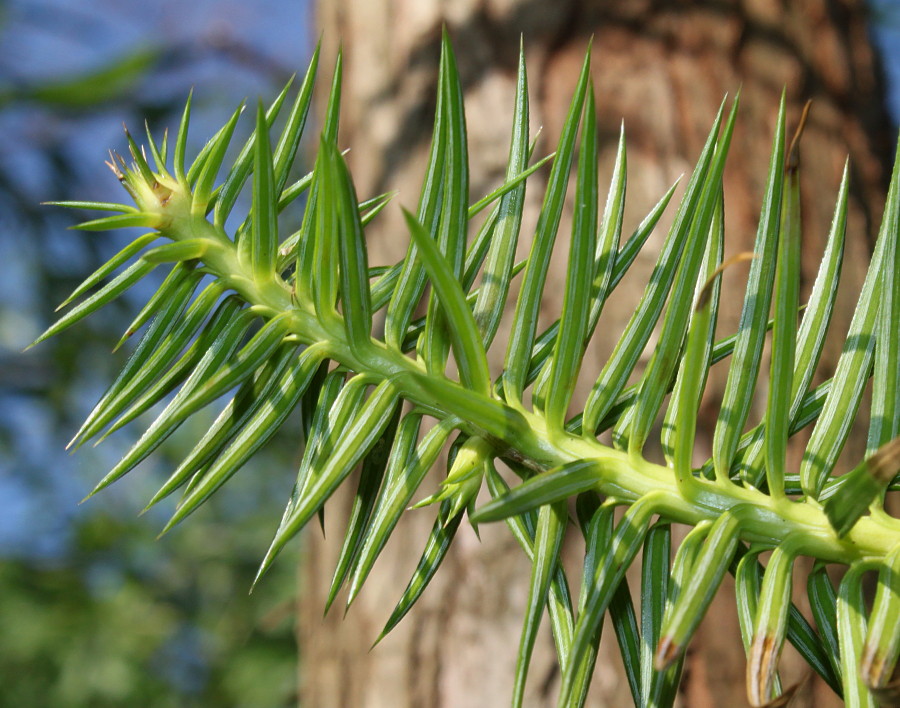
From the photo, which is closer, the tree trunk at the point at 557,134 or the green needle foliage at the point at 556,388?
the green needle foliage at the point at 556,388

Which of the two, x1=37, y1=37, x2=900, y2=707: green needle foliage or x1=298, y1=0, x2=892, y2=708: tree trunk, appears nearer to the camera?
x1=37, y1=37, x2=900, y2=707: green needle foliage

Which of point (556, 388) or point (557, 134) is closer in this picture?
point (556, 388)

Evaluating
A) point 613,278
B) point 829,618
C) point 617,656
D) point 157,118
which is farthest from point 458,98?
point 157,118

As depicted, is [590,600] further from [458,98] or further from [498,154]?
[498,154]
